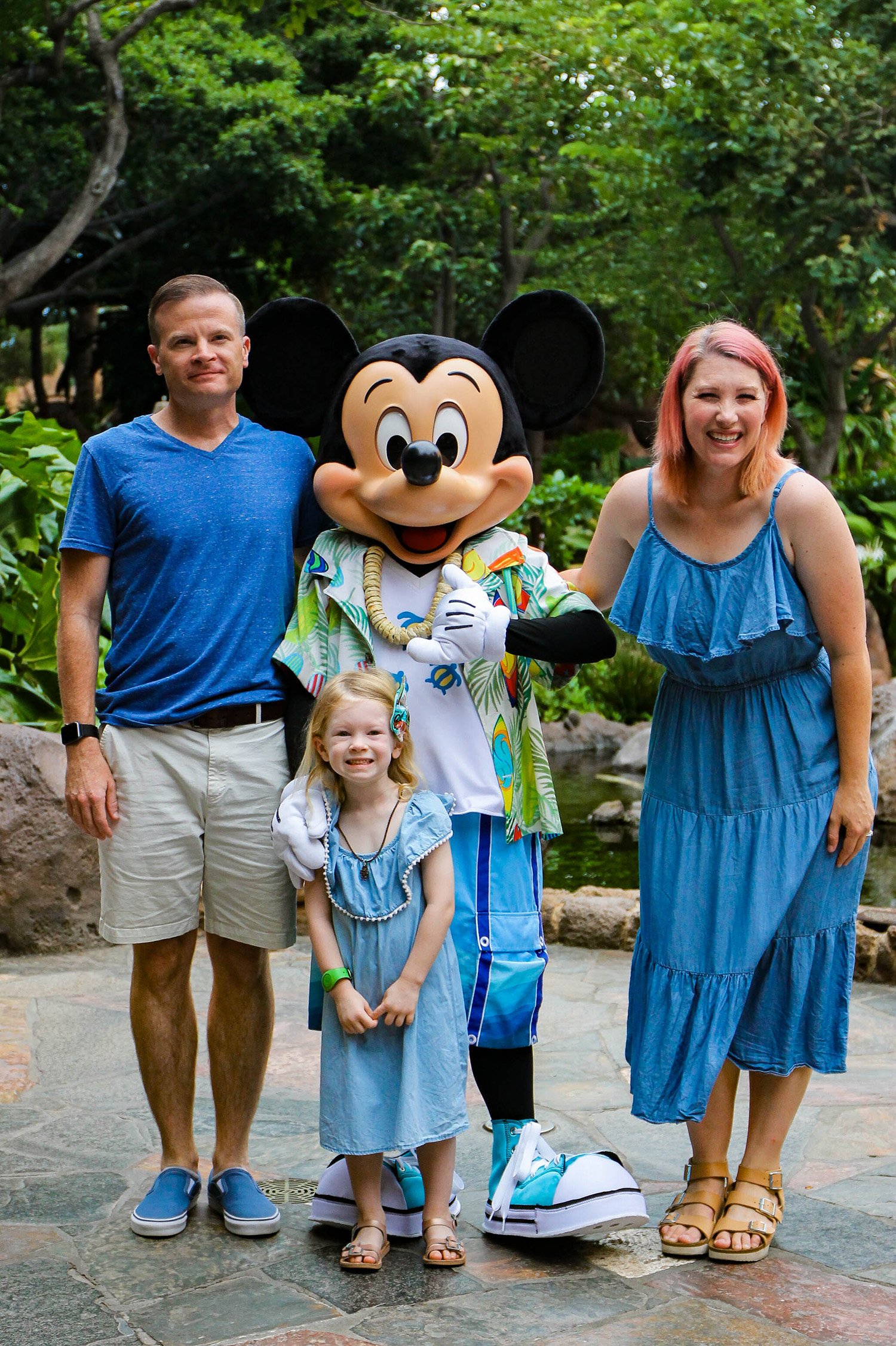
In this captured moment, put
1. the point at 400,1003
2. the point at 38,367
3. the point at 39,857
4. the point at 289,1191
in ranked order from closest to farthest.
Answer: the point at 400,1003 < the point at 289,1191 < the point at 39,857 < the point at 38,367

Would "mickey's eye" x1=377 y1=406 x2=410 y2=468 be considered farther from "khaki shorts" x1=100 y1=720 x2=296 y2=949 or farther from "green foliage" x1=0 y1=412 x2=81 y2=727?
"green foliage" x1=0 y1=412 x2=81 y2=727

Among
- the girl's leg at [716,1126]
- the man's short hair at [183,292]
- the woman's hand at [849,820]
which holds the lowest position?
the girl's leg at [716,1126]

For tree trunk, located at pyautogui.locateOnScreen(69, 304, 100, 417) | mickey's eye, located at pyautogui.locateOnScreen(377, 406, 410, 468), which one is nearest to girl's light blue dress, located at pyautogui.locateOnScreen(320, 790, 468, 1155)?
mickey's eye, located at pyautogui.locateOnScreen(377, 406, 410, 468)

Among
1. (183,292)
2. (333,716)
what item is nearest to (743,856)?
(333,716)

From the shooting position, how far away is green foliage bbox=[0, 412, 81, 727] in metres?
5.66

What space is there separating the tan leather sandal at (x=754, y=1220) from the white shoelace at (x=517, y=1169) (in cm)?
34

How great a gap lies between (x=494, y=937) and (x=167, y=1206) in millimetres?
814

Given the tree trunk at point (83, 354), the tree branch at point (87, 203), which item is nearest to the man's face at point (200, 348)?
the tree branch at point (87, 203)

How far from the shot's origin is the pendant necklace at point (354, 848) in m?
2.49

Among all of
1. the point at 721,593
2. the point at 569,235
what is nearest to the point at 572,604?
the point at 721,593

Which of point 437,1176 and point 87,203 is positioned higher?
point 87,203

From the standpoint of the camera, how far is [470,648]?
8.20 ft

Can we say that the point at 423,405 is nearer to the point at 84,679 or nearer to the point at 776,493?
the point at 776,493

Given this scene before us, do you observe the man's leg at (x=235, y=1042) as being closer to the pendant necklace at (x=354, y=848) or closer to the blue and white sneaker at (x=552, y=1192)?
the pendant necklace at (x=354, y=848)
